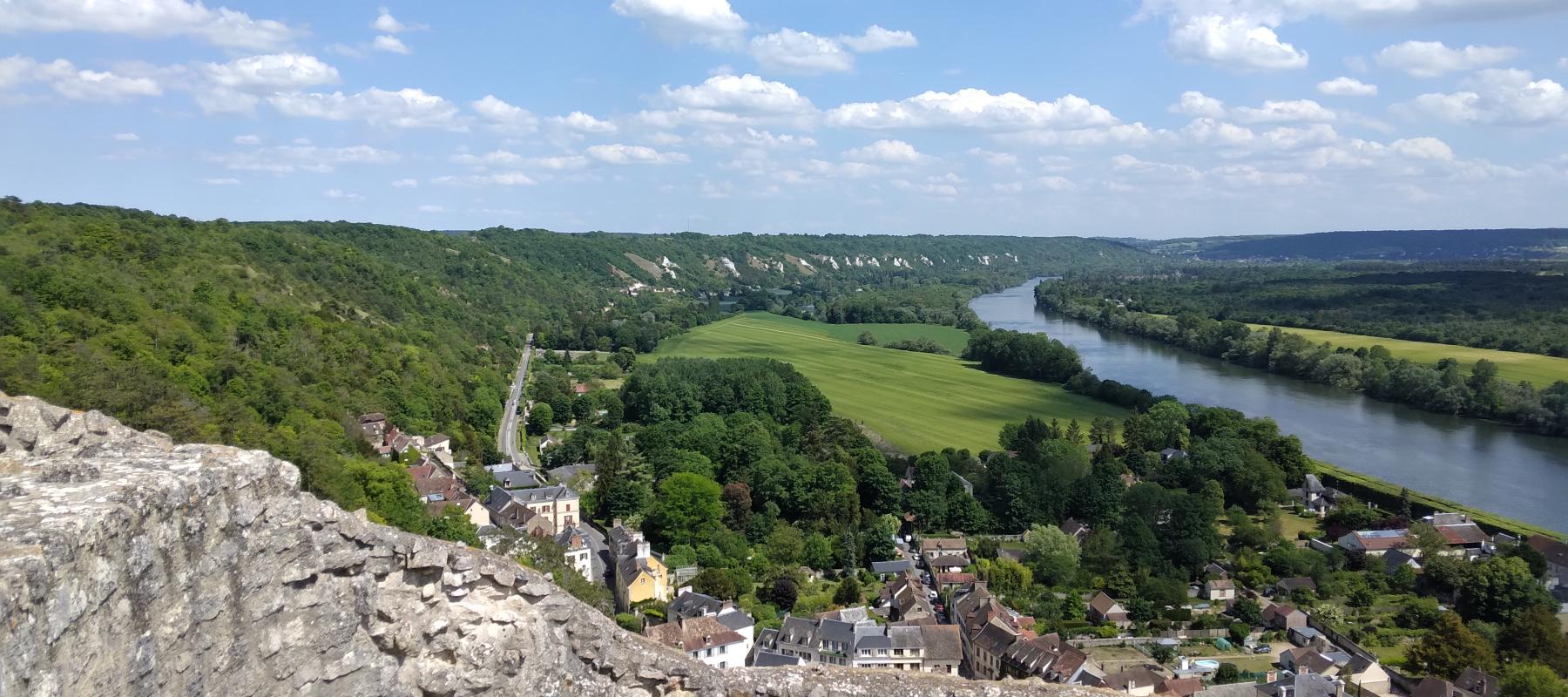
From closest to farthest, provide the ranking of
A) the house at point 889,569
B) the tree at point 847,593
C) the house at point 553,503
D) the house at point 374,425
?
1. the tree at point 847,593
2. the house at point 889,569
3. the house at point 553,503
4. the house at point 374,425

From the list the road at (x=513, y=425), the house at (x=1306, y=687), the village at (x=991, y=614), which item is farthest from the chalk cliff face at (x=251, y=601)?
the road at (x=513, y=425)

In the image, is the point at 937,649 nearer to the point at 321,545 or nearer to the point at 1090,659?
the point at 1090,659

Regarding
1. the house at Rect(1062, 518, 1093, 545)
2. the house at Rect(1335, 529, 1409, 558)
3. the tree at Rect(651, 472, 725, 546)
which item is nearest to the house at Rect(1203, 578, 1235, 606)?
the house at Rect(1062, 518, 1093, 545)

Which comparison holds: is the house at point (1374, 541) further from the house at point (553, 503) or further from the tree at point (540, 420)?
the tree at point (540, 420)

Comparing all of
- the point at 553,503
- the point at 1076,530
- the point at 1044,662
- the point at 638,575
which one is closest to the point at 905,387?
the point at 1076,530

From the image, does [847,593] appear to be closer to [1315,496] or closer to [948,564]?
[948,564]

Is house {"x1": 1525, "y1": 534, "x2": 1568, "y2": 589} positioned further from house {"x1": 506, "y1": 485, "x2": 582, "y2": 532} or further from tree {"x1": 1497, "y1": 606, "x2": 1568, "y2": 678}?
house {"x1": 506, "y1": 485, "x2": 582, "y2": 532}

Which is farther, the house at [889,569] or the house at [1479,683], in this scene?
the house at [889,569]
